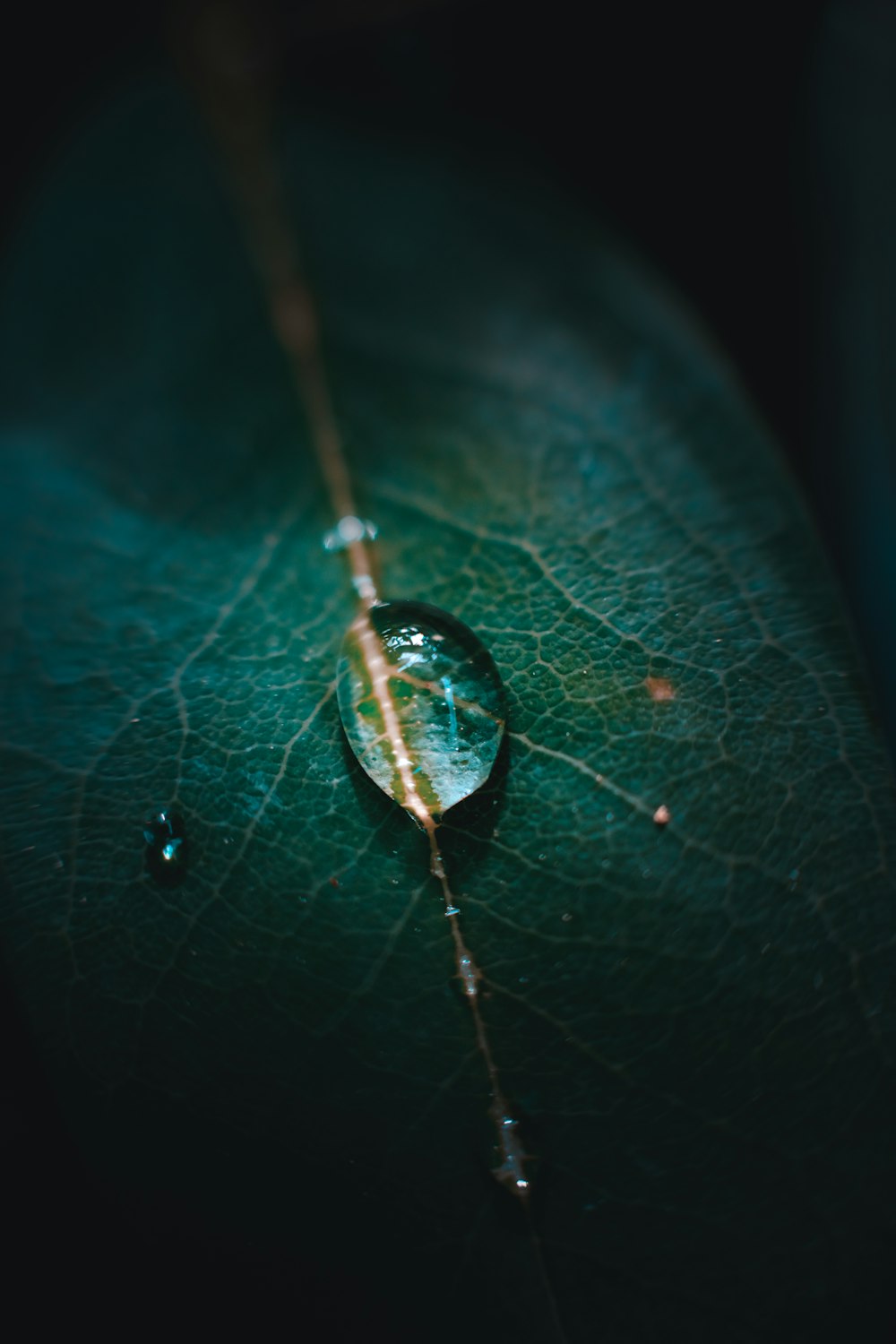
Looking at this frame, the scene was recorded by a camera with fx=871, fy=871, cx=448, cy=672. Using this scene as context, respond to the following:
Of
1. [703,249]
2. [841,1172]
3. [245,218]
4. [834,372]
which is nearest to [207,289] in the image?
[245,218]

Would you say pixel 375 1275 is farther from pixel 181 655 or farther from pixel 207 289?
pixel 207 289

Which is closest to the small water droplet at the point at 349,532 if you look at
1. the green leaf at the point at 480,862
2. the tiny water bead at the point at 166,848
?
the green leaf at the point at 480,862

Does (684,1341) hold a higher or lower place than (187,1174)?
lower

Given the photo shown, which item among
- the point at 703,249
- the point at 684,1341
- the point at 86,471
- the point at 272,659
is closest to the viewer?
the point at 684,1341

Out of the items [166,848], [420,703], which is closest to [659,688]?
[420,703]

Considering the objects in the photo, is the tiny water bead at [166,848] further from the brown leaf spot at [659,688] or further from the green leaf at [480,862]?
the brown leaf spot at [659,688]

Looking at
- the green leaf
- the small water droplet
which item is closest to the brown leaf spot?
the green leaf

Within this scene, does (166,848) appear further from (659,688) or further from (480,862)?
(659,688)

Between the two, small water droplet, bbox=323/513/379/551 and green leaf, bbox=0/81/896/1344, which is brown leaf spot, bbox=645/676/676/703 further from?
small water droplet, bbox=323/513/379/551
